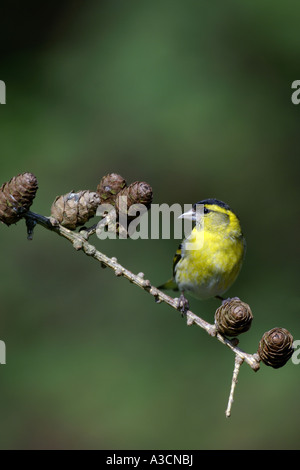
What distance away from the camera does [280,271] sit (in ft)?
11.4

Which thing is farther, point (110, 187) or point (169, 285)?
point (169, 285)

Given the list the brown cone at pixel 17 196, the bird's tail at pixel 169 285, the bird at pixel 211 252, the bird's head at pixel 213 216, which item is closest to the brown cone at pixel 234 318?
the brown cone at pixel 17 196

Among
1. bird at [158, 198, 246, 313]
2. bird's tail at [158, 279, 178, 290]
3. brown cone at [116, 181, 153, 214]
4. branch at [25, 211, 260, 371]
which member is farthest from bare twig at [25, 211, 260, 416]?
bird's tail at [158, 279, 178, 290]

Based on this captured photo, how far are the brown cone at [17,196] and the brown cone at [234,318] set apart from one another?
534mm

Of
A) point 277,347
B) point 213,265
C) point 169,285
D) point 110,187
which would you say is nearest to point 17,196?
point 110,187

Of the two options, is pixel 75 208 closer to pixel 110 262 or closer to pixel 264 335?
pixel 110 262

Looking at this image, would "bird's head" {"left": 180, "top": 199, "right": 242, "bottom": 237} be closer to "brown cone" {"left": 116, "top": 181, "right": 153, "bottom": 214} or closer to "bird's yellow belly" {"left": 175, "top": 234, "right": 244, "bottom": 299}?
"bird's yellow belly" {"left": 175, "top": 234, "right": 244, "bottom": 299}

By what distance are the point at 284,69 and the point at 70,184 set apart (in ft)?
5.06

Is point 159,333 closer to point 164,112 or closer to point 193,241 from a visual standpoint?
point 193,241

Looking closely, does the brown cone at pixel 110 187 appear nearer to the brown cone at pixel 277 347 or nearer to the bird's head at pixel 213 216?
the brown cone at pixel 277 347

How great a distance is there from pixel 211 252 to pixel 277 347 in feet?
4.21

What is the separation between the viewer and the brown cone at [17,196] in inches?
54.1

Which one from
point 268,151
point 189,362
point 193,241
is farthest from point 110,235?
point 268,151

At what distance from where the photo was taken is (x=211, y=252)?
2.61m
